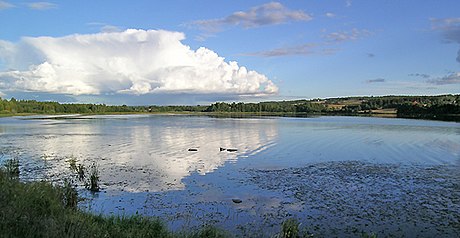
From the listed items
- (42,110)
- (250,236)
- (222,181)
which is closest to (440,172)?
(222,181)

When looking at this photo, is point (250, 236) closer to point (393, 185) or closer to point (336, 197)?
point (336, 197)

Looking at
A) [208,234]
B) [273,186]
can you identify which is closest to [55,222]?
[208,234]

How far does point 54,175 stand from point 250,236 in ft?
35.6

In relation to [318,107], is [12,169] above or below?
below

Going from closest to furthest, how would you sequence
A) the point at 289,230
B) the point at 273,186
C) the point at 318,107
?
the point at 289,230 → the point at 273,186 → the point at 318,107

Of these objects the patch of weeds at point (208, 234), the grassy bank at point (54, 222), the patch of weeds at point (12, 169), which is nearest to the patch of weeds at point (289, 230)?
the grassy bank at point (54, 222)

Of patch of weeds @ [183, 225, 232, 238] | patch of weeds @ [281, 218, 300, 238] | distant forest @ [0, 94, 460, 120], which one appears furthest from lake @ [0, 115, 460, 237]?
distant forest @ [0, 94, 460, 120]

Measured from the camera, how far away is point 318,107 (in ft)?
495

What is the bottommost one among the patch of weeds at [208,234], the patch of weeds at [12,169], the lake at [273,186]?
the lake at [273,186]

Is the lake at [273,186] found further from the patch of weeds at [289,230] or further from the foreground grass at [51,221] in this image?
the foreground grass at [51,221]

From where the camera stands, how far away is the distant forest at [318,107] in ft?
343

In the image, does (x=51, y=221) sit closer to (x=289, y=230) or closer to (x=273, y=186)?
(x=289, y=230)

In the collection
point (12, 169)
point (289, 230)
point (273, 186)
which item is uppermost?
point (12, 169)

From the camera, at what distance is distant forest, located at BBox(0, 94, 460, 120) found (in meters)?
104
